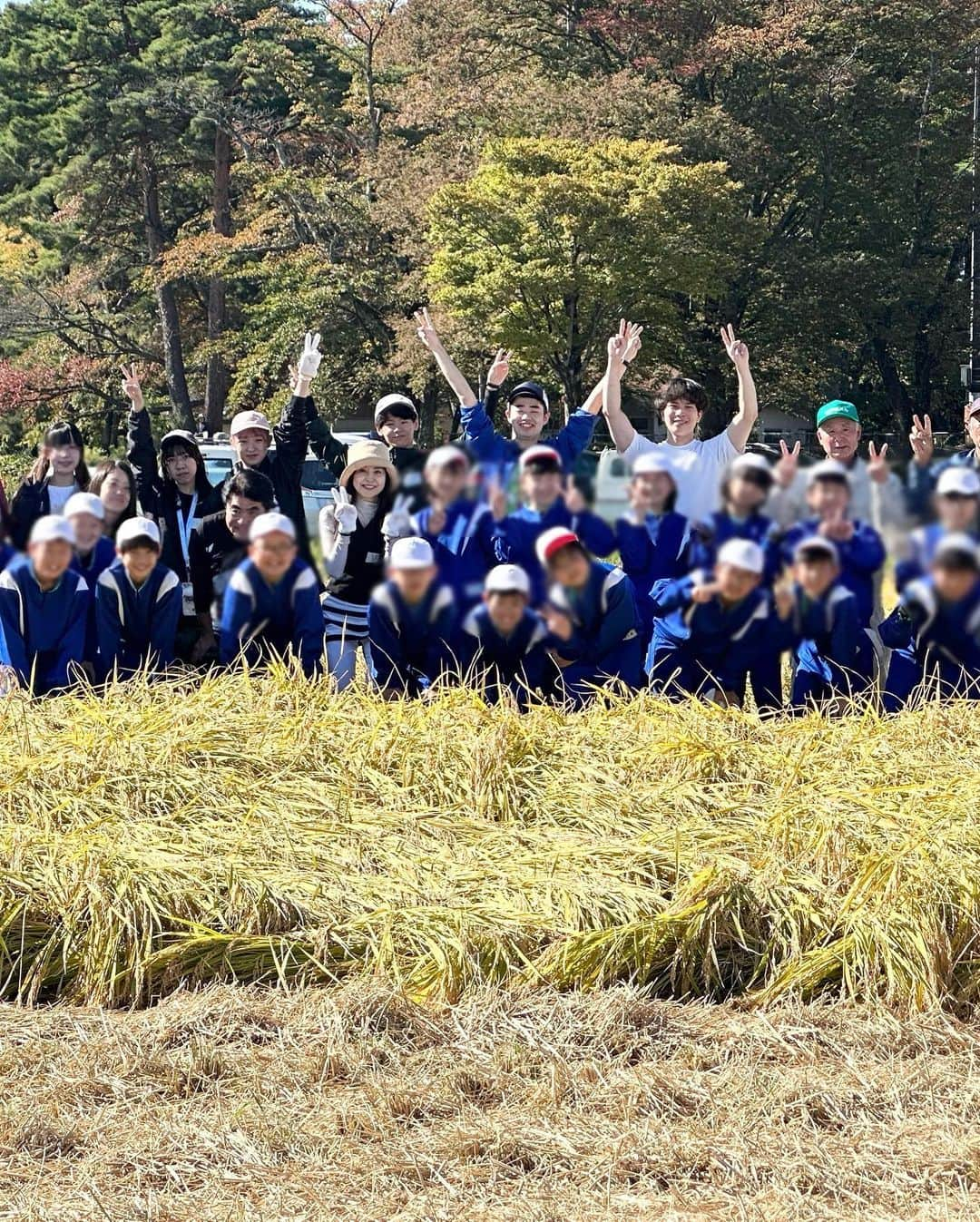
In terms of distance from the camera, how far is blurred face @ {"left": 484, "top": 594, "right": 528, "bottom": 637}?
18.6 ft

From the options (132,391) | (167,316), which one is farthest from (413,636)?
(167,316)

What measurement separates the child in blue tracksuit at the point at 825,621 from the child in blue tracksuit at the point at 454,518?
3.72 feet

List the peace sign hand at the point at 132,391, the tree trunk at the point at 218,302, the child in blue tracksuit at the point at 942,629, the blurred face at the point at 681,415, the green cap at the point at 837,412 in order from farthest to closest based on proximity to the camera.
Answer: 1. the tree trunk at the point at 218,302
2. the peace sign hand at the point at 132,391
3. the green cap at the point at 837,412
4. the blurred face at the point at 681,415
5. the child in blue tracksuit at the point at 942,629

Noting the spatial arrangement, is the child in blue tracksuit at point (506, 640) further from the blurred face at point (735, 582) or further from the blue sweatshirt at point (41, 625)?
the blue sweatshirt at point (41, 625)

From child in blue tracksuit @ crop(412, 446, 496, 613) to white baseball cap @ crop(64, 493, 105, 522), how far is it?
118cm

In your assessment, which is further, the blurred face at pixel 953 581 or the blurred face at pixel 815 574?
the blurred face at pixel 815 574

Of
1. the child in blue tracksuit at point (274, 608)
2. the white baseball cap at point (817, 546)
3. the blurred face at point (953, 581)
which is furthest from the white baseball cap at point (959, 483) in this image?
the child in blue tracksuit at point (274, 608)

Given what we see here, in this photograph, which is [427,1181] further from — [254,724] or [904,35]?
[904,35]

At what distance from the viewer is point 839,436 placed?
6.40m

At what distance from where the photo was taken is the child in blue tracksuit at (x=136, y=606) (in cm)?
599

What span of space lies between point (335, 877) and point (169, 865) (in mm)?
420

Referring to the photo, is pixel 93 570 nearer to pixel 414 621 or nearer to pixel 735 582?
pixel 414 621

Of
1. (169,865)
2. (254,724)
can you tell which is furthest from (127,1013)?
(254,724)

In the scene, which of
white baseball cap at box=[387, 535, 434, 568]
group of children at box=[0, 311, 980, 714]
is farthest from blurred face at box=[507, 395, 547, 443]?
white baseball cap at box=[387, 535, 434, 568]
